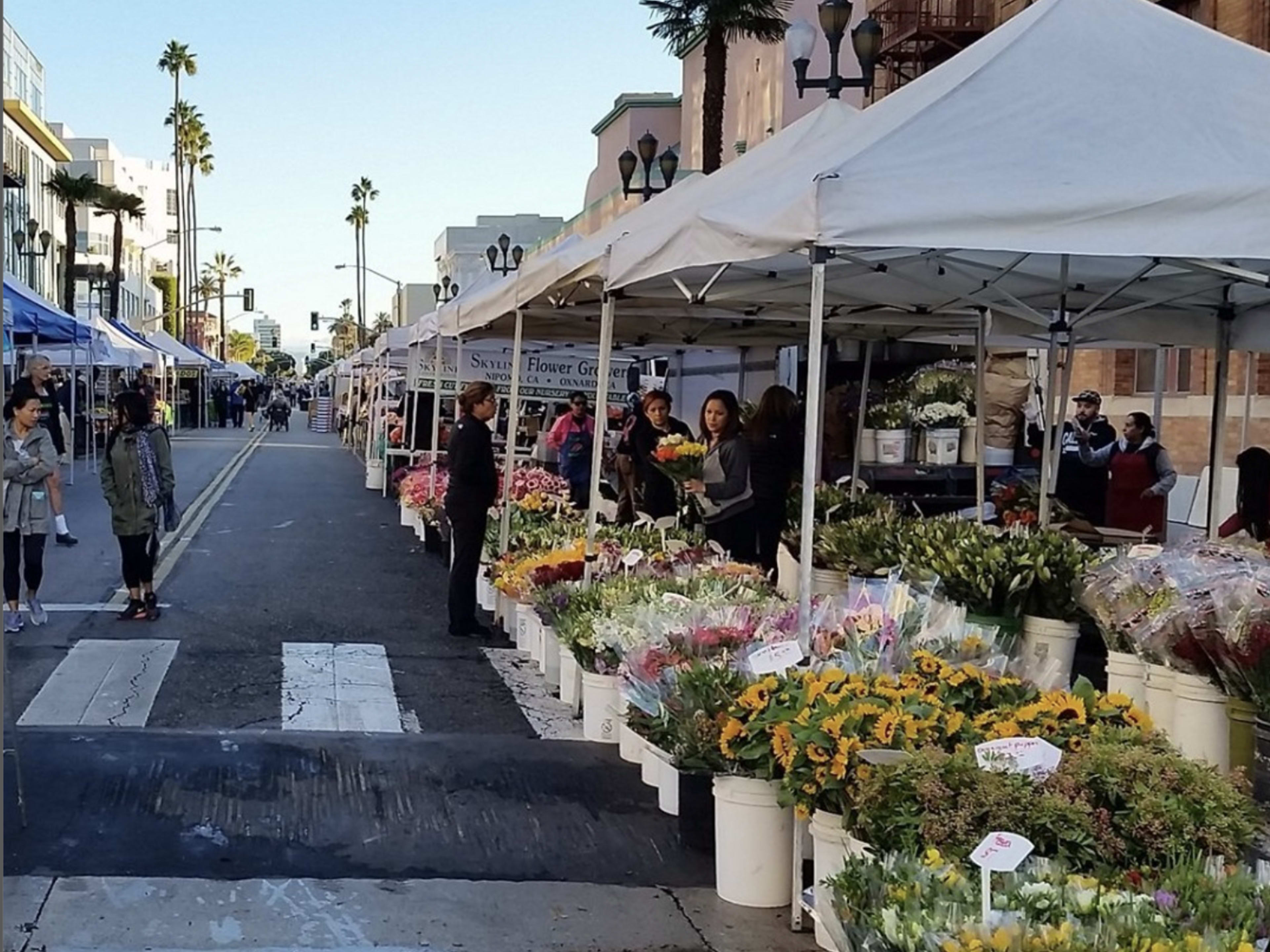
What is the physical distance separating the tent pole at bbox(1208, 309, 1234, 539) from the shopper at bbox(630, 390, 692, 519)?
4.19 metres

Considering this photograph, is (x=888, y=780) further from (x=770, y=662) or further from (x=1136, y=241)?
(x=1136, y=241)

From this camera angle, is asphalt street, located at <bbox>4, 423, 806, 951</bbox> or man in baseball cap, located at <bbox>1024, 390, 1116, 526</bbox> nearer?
asphalt street, located at <bbox>4, 423, 806, 951</bbox>

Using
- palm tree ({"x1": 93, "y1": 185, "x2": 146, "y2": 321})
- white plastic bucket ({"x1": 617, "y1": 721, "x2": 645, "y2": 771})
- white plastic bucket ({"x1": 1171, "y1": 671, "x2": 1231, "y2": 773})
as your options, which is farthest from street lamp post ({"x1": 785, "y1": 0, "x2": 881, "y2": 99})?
palm tree ({"x1": 93, "y1": 185, "x2": 146, "y2": 321})

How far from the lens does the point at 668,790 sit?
579 cm

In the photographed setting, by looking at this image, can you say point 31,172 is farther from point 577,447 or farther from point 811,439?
point 811,439

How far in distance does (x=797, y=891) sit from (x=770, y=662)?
78cm

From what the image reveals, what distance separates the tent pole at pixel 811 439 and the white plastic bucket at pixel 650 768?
845 mm

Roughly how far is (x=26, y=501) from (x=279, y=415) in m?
47.0

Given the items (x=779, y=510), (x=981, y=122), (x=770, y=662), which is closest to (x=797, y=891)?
(x=770, y=662)

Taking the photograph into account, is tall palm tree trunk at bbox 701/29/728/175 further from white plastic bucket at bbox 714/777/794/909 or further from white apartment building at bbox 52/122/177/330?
white apartment building at bbox 52/122/177/330

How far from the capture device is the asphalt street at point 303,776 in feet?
16.2

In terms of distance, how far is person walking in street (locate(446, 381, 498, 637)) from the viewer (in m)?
9.73

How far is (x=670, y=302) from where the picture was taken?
10.3 meters

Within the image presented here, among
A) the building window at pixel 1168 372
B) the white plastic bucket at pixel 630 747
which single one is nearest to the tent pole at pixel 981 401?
the white plastic bucket at pixel 630 747
